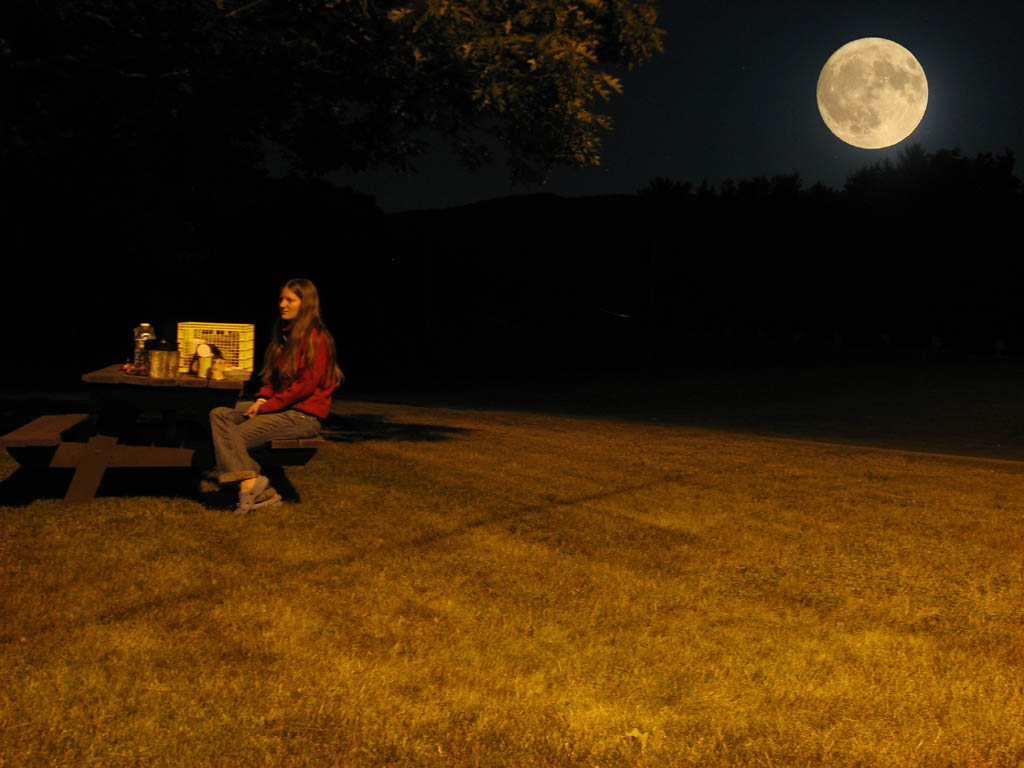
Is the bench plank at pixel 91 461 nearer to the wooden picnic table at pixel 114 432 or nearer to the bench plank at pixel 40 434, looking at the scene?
the wooden picnic table at pixel 114 432

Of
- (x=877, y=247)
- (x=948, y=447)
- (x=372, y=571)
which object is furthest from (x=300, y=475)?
(x=877, y=247)

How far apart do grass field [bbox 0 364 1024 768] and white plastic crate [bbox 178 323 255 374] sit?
1.16 metres

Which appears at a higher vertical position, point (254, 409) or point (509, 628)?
point (254, 409)

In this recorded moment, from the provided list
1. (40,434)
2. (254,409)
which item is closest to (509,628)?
(254,409)

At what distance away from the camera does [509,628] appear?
5176 millimetres

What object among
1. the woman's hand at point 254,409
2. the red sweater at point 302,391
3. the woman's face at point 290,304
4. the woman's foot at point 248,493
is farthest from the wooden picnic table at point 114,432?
the woman's face at point 290,304

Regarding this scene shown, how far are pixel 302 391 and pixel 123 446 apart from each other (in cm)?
145

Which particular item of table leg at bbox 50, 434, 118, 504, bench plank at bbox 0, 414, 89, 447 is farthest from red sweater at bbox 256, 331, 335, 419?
bench plank at bbox 0, 414, 89, 447

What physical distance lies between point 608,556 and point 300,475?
3.61 metres

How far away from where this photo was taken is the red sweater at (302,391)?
7488mm

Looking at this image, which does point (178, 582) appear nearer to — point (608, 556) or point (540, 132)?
point (608, 556)

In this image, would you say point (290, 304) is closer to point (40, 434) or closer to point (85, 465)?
point (85, 465)

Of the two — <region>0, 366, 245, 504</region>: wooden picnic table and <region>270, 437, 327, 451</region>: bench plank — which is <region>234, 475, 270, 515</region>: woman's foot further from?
<region>0, 366, 245, 504</region>: wooden picnic table

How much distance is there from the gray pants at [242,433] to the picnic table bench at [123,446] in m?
0.10
